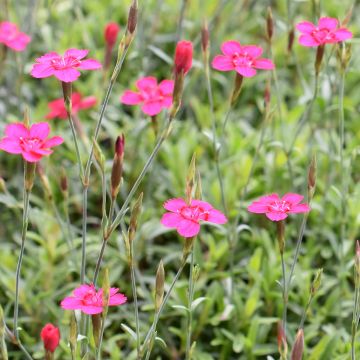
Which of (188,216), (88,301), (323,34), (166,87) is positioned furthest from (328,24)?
(88,301)

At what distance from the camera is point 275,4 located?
4176mm

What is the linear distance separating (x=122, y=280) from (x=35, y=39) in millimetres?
1516

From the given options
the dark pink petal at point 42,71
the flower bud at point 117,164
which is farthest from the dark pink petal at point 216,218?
the dark pink petal at point 42,71

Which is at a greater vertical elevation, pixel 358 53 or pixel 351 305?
pixel 358 53

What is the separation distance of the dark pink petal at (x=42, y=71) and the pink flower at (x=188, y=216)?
387 millimetres

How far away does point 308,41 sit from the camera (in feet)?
6.11

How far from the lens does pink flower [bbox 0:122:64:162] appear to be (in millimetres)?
1532

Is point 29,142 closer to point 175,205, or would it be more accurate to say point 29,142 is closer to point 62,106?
point 175,205

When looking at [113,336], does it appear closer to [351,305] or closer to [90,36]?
[351,305]

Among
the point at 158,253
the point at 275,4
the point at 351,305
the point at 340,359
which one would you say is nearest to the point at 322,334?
the point at 351,305

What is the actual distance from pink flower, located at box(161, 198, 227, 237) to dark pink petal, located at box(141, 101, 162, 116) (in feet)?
1.50

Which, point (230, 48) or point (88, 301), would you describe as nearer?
point (88, 301)

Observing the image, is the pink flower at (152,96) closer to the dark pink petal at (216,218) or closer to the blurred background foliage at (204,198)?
the blurred background foliage at (204,198)

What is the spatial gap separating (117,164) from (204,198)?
111cm
